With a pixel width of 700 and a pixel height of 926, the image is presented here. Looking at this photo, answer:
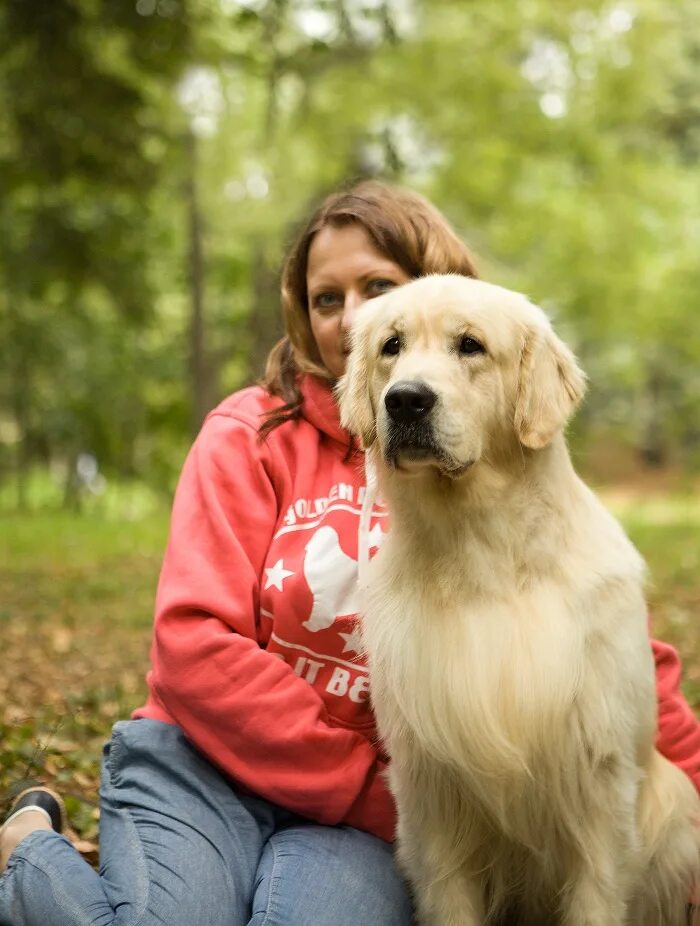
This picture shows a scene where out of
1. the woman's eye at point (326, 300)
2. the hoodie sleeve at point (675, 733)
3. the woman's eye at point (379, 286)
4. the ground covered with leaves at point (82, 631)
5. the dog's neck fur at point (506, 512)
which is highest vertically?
the woman's eye at point (379, 286)

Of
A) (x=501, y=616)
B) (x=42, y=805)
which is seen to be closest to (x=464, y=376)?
(x=501, y=616)

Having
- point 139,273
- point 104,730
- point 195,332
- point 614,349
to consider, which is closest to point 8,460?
point 195,332

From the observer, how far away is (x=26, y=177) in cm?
839

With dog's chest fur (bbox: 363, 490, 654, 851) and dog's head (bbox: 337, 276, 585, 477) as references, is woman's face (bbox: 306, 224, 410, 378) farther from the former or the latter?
dog's chest fur (bbox: 363, 490, 654, 851)

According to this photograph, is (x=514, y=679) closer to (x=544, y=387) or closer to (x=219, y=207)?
(x=544, y=387)

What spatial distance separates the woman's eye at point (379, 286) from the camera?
9.19 feet

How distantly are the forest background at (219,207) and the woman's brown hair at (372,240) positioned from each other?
0.74 ft

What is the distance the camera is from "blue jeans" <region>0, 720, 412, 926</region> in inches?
90.9

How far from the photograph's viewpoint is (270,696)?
2449 mm

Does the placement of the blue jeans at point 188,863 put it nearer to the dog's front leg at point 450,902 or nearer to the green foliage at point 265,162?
the dog's front leg at point 450,902

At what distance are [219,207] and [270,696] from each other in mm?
11437

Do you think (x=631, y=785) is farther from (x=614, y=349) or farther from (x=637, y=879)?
(x=614, y=349)

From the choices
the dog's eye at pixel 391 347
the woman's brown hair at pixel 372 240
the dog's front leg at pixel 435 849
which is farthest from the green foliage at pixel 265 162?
the dog's front leg at pixel 435 849

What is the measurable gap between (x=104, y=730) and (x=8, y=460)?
62.1ft
